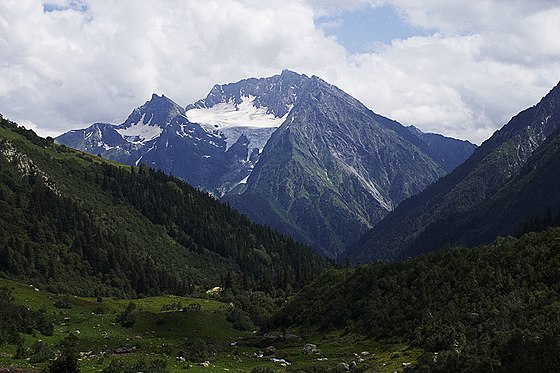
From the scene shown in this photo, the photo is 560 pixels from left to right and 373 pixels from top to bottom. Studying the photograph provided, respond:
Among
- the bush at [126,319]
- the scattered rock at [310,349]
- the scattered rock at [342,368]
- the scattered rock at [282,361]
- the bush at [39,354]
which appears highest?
the bush at [126,319]

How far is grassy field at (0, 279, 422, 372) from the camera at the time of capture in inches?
2510

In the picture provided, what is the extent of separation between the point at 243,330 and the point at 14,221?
269 feet

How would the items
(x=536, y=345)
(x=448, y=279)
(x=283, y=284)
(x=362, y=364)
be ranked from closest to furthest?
(x=536, y=345), (x=362, y=364), (x=448, y=279), (x=283, y=284)

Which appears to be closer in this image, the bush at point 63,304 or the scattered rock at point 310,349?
the scattered rock at point 310,349

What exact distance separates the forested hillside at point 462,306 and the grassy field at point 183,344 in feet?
14.7

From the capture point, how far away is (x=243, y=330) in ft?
370

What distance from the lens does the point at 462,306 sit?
2827 inches

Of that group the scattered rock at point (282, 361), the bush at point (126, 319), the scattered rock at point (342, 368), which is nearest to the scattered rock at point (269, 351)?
the scattered rock at point (282, 361)

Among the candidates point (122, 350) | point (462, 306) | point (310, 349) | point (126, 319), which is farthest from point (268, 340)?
point (462, 306)

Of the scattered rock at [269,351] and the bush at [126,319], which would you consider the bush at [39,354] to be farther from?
the bush at [126,319]

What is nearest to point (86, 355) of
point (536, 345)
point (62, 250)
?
point (536, 345)

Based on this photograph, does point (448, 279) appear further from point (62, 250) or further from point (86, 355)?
point (62, 250)

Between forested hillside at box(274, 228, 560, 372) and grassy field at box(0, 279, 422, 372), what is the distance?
4489 mm

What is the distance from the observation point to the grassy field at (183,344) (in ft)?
209
